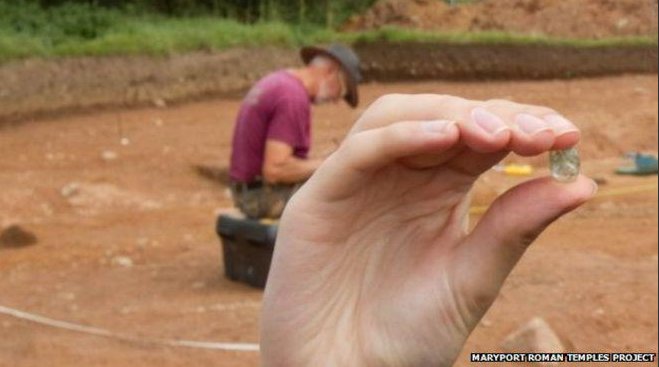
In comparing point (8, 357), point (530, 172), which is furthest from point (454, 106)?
point (530, 172)

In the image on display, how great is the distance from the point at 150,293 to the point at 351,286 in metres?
3.59

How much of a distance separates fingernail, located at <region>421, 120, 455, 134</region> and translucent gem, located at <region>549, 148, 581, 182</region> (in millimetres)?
96

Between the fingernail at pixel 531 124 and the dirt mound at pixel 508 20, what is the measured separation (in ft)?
11.5

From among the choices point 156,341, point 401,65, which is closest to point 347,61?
point 156,341

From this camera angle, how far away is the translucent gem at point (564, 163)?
3.65ft

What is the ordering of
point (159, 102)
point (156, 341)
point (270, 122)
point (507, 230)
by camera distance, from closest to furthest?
point (507, 230) → point (156, 341) → point (270, 122) → point (159, 102)

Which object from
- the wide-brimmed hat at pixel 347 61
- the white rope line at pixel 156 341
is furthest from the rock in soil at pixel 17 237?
the white rope line at pixel 156 341

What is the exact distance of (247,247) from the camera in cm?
511

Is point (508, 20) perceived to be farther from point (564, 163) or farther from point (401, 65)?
point (564, 163)

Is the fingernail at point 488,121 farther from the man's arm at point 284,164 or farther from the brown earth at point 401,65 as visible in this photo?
the brown earth at point 401,65

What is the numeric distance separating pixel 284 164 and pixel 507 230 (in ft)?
12.6

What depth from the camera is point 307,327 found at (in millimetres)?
1330

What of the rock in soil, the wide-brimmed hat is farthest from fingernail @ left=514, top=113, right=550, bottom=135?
the rock in soil

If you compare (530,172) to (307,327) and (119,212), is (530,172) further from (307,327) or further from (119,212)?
(307,327)
